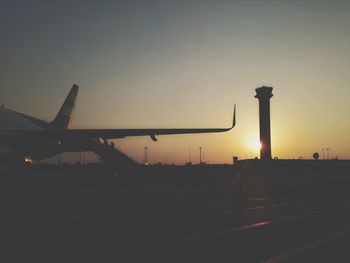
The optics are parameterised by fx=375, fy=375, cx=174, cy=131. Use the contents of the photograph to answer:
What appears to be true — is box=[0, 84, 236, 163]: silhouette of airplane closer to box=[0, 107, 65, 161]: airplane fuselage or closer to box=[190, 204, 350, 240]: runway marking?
box=[0, 107, 65, 161]: airplane fuselage

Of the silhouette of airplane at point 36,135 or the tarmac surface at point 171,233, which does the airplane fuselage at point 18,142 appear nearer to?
the silhouette of airplane at point 36,135

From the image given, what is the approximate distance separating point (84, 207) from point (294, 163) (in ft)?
307

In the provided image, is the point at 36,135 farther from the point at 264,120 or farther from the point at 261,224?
the point at 264,120

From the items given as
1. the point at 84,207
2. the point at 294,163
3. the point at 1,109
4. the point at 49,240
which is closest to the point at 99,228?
the point at 49,240

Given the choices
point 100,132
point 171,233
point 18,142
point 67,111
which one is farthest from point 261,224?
point 67,111

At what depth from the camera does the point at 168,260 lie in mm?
6316

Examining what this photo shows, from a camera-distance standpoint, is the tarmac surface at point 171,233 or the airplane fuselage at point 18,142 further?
the airplane fuselage at point 18,142

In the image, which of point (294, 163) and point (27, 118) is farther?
point (294, 163)

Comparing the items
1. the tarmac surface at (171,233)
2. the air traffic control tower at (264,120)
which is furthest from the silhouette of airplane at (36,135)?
the air traffic control tower at (264,120)

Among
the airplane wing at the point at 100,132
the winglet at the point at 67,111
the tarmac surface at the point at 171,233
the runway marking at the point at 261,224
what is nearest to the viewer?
the tarmac surface at the point at 171,233

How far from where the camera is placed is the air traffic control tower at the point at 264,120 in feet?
401

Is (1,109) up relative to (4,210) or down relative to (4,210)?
up

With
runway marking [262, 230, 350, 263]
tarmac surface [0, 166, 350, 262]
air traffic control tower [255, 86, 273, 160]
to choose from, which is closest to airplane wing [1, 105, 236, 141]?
tarmac surface [0, 166, 350, 262]

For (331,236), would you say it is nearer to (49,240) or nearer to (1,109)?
(49,240)
